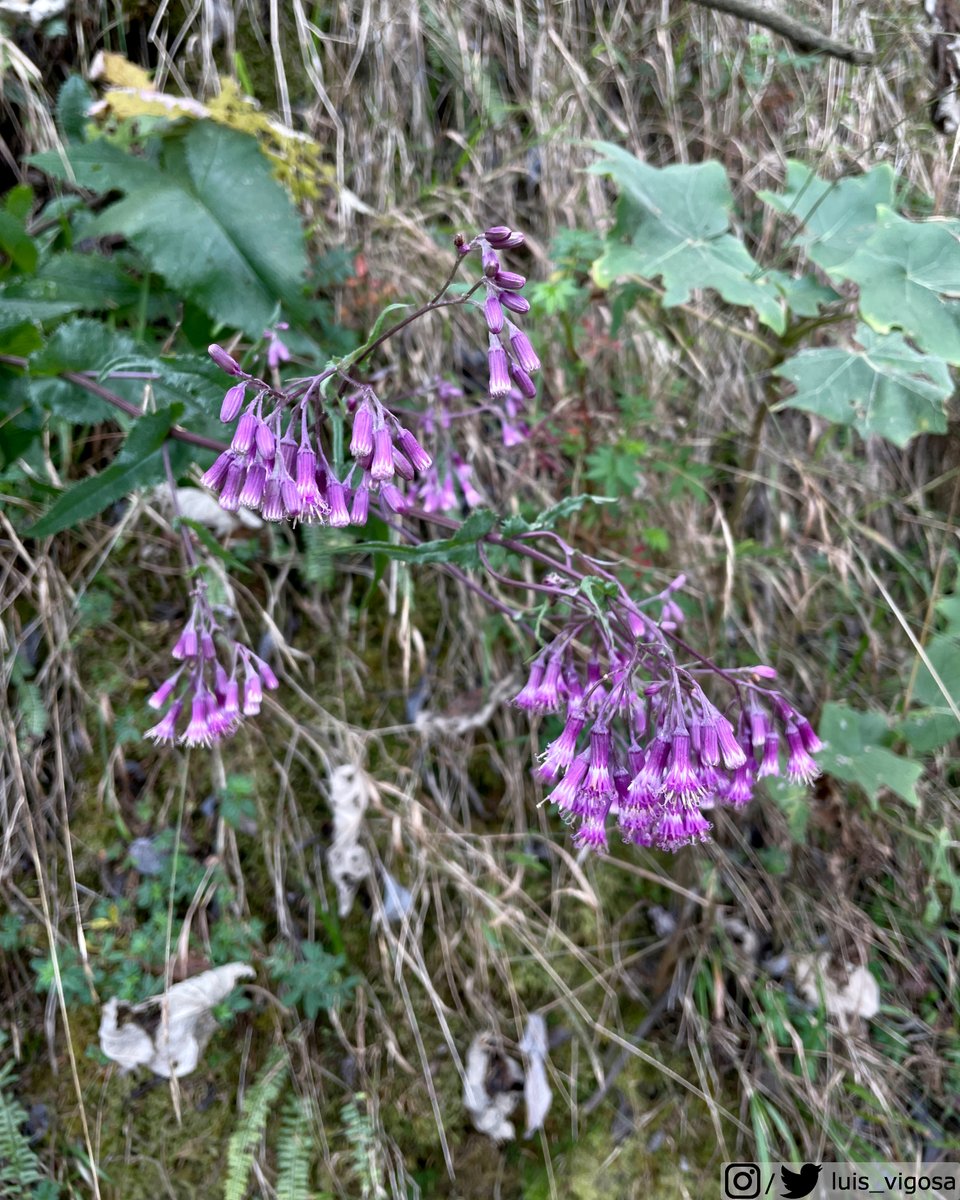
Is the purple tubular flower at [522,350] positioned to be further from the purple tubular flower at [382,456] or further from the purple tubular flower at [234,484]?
the purple tubular flower at [234,484]

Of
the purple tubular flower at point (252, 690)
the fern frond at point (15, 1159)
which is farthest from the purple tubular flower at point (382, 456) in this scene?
the fern frond at point (15, 1159)

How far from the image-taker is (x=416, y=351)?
2.61 m

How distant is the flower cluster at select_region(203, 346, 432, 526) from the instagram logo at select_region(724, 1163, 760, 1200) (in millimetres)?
2404

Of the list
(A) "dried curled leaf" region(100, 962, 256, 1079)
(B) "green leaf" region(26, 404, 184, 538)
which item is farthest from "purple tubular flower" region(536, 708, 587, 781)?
(A) "dried curled leaf" region(100, 962, 256, 1079)

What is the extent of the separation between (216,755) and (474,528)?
48.5 inches

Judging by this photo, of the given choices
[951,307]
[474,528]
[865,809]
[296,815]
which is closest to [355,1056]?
[296,815]

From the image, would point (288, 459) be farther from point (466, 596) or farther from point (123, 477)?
point (466, 596)

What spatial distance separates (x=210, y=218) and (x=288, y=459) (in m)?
1.19

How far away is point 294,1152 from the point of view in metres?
2.04

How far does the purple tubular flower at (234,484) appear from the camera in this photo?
50.7 inches

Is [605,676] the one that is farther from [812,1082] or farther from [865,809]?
[812,1082]

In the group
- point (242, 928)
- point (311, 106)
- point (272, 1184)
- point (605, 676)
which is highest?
point (311, 106)

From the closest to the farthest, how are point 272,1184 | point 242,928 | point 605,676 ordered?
point 605,676
point 272,1184
point 242,928

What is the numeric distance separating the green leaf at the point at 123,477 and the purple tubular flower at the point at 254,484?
42cm
